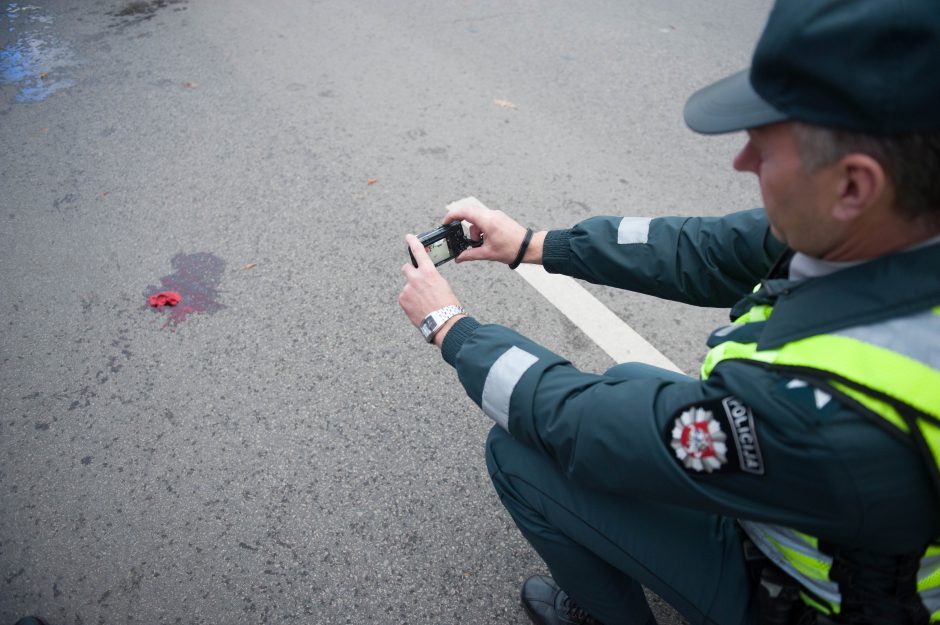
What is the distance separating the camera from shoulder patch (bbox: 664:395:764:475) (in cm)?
107

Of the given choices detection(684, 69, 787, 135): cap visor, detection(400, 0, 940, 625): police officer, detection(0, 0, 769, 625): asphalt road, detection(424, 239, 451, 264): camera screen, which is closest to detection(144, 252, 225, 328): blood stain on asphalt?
detection(0, 0, 769, 625): asphalt road

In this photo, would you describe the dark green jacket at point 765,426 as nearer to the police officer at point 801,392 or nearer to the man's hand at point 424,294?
the police officer at point 801,392

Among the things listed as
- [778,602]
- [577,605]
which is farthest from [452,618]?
[778,602]

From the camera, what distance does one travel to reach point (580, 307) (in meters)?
2.90

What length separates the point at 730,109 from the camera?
116cm

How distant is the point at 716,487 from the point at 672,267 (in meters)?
0.84

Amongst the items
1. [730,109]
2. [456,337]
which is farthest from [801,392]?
[456,337]

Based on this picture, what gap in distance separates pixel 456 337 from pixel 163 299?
1.98 meters

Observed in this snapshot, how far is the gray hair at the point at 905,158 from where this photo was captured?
3.08 ft

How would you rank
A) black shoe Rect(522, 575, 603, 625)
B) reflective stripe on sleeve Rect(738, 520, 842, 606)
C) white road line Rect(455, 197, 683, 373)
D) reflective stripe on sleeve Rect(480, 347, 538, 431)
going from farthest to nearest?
white road line Rect(455, 197, 683, 373) < black shoe Rect(522, 575, 603, 625) < reflective stripe on sleeve Rect(480, 347, 538, 431) < reflective stripe on sleeve Rect(738, 520, 842, 606)

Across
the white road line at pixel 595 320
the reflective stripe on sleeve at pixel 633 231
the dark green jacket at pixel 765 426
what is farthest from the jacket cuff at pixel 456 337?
the white road line at pixel 595 320

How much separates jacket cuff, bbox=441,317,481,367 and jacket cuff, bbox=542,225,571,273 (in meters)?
0.54

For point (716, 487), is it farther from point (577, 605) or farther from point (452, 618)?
point (452, 618)

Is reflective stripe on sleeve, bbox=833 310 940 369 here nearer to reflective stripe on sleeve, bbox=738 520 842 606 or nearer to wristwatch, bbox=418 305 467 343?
reflective stripe on sleeve, bbox=738 520 842 606
